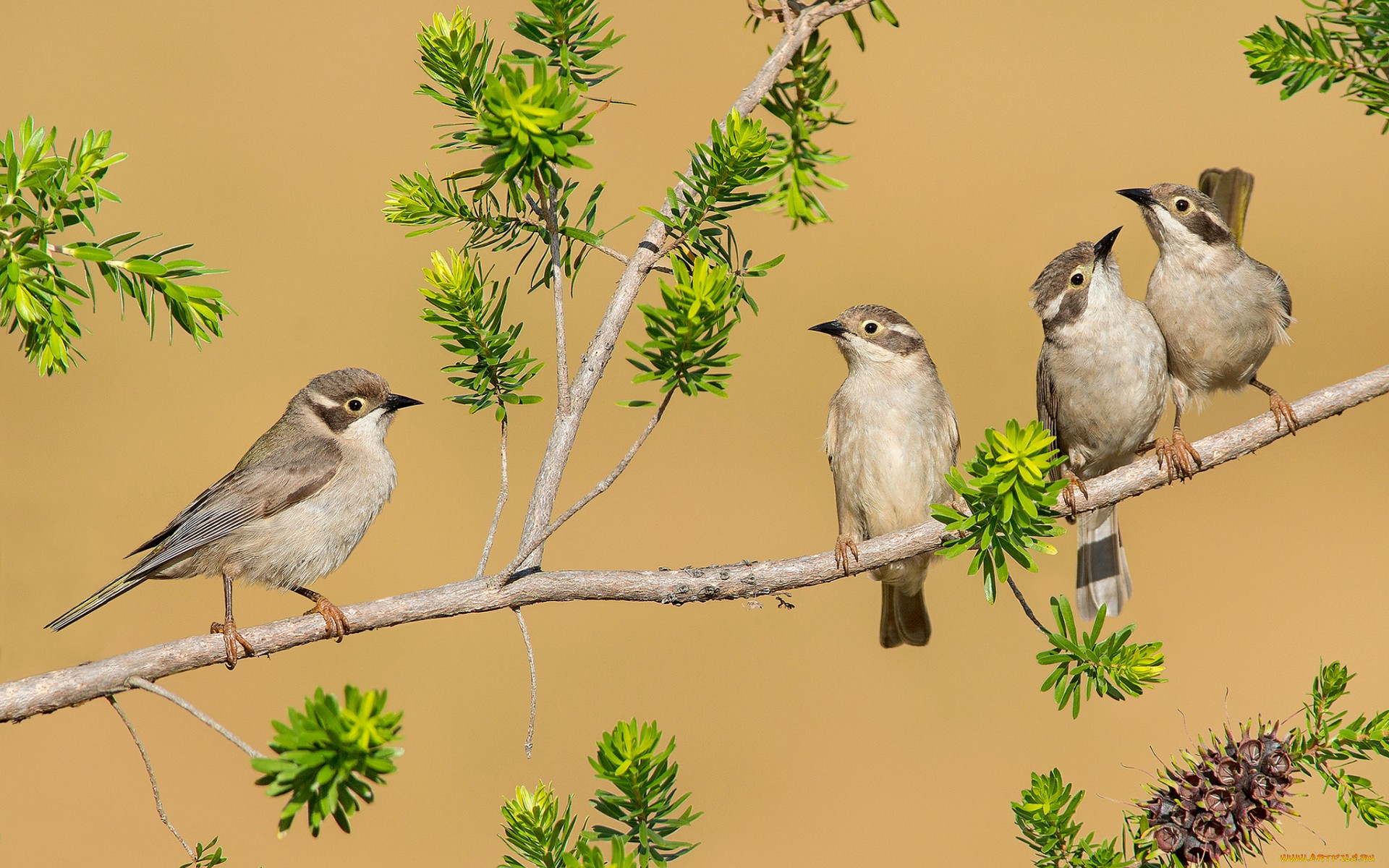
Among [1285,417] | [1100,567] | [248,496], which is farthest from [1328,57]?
[248,496]

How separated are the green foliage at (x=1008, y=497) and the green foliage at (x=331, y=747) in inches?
47.9

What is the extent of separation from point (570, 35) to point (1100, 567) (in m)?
3.54

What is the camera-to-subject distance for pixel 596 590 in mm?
2615

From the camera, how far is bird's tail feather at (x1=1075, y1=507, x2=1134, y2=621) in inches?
182

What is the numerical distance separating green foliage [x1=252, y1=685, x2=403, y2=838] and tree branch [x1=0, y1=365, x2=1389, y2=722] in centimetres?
97

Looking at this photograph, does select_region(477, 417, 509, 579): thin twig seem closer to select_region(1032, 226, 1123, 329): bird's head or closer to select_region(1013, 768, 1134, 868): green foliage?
select_region(1013, 768, 1134, 868): green foliage

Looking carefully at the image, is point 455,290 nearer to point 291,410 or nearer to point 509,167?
point 509,167

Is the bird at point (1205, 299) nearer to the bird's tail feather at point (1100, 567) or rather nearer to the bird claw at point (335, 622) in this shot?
the bird's tail feather at point (1100, 567)

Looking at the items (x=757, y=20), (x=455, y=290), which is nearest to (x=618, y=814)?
(x=455, y=290)

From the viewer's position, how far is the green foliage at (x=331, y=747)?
1532 mm

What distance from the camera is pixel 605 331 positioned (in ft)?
9.00

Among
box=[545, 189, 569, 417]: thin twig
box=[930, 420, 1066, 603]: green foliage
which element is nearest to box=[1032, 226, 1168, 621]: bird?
box=[930, 420, 1066, 603]: green foliage

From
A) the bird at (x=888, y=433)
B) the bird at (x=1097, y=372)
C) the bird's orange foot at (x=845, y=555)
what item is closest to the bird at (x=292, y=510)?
the bird at (x=888, y=433)

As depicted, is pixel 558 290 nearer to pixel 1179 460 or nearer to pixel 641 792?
pixel 641 792
